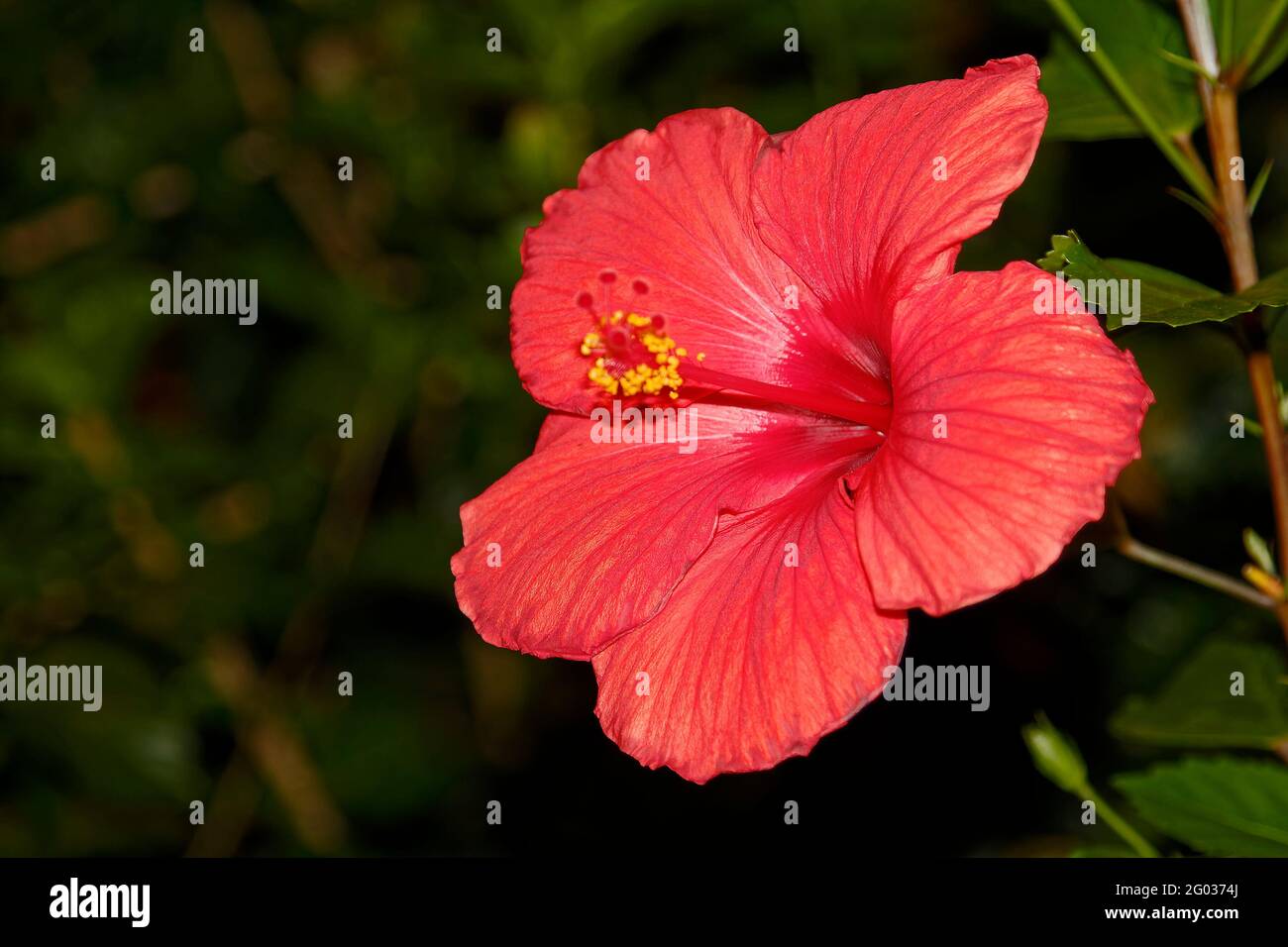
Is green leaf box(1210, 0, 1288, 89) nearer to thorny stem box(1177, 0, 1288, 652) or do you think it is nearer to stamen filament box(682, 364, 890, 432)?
thorny stem box(1177, 0, 1288, 652)

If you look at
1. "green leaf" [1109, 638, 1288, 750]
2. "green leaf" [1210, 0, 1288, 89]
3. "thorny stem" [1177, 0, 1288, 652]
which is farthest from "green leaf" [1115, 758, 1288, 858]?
"green leaf" [1210, 0, 1288, 89]

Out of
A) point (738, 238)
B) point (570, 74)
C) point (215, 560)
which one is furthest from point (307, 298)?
point (738, 238)

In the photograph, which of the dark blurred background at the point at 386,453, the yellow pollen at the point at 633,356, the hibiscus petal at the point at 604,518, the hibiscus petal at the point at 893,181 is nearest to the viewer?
the hibiscus petal at the point at 893,181

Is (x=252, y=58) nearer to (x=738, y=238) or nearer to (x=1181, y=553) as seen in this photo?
(x=738, y=238)

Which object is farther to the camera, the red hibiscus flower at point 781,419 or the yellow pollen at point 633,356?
the yellow pollen at point 633,356

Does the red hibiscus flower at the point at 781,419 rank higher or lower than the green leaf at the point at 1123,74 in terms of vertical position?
lower

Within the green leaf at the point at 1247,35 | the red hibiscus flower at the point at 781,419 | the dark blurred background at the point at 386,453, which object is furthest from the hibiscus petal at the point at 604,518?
the dark blurred background at the point at 386,453

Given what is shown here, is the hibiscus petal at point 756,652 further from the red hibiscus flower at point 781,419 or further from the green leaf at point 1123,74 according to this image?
the green leaf at point 1123,74
